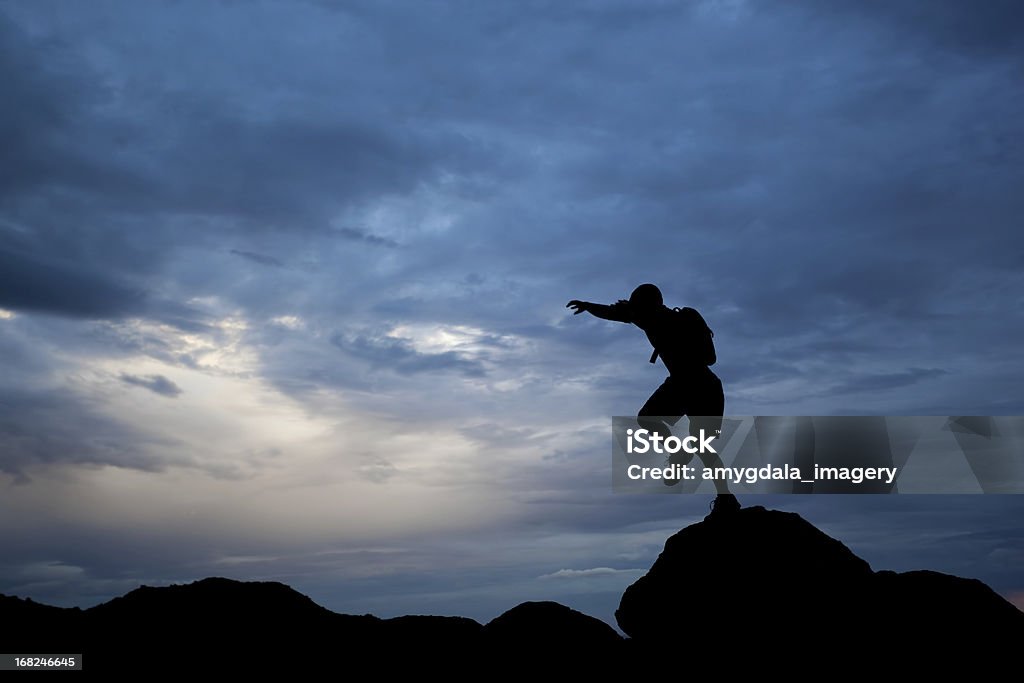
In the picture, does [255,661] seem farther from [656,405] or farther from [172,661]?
[656,405]

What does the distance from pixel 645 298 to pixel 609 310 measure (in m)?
0.69

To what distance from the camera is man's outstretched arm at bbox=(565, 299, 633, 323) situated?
13.5 meters

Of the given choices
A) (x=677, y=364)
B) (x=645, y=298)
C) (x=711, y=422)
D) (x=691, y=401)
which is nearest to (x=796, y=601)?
(x=711, y=422)

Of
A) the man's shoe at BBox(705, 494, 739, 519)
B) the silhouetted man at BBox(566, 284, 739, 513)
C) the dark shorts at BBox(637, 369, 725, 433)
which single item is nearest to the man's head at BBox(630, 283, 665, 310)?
the silhouetted man at BBox(566, 284, 739, 513)

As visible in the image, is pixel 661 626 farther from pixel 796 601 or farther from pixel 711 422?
pixel 711 422

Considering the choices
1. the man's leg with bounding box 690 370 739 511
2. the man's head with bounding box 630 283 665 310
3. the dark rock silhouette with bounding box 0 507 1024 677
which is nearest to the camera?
the dark rock silhouette with bounding box 0 507 1024 677

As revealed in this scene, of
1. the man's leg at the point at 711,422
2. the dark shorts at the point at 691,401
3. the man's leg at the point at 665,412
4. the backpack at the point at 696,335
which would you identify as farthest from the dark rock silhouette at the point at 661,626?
the backpack at the point at 696,335

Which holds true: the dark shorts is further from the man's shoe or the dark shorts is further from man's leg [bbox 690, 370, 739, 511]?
the man's shoe

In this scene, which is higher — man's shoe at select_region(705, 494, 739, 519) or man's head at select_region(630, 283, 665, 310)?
man's head at select_region(630, 283, 665, 310)

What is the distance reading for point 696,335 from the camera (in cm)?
1335

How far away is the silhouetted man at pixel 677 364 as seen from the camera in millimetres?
13234

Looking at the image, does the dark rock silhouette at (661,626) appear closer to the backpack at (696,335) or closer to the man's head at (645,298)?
the backpack at (696,335)

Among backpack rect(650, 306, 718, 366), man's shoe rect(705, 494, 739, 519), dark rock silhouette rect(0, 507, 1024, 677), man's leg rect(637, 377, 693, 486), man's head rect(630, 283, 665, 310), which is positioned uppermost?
man's head rect(630, 283, 665, 310)

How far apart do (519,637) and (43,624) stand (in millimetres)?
8161
